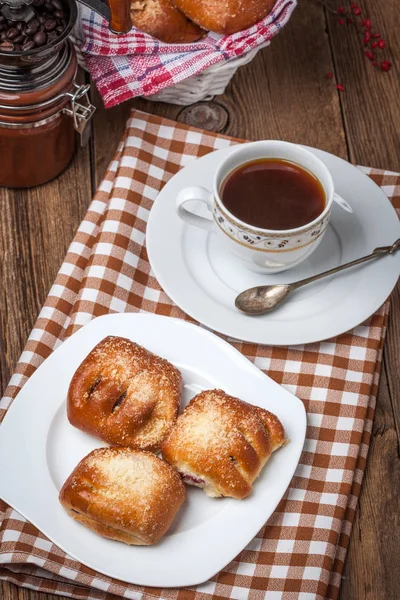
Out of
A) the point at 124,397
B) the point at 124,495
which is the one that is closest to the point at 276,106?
the point at 124,397

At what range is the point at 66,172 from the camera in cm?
170

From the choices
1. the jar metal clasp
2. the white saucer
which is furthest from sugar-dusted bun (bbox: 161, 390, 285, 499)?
the jar metal clasp

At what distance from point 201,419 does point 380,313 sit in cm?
44

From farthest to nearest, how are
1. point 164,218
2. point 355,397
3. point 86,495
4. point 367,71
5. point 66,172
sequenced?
point 367,71
point 66,172
point 164,218
point 355,397
point 86,495

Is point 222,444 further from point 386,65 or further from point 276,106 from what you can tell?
point 386,65

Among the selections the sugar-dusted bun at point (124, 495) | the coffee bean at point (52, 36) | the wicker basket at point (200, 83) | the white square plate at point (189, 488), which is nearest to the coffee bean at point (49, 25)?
the coffee bean at point (52, 36)

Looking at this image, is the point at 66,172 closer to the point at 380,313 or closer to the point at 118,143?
the point at 118,143

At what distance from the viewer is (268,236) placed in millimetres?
1325

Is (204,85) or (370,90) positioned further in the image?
(370,90)

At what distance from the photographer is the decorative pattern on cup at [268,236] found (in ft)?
4.35

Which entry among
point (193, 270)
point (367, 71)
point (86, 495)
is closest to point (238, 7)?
point (367, 71)

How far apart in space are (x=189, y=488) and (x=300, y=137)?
2.82 ft

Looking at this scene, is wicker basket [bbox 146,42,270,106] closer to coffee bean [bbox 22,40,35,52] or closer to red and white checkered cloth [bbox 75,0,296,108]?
red and white checkered cloth [bbox 75,0,296,108]

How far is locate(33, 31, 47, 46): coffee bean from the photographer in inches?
54.3
